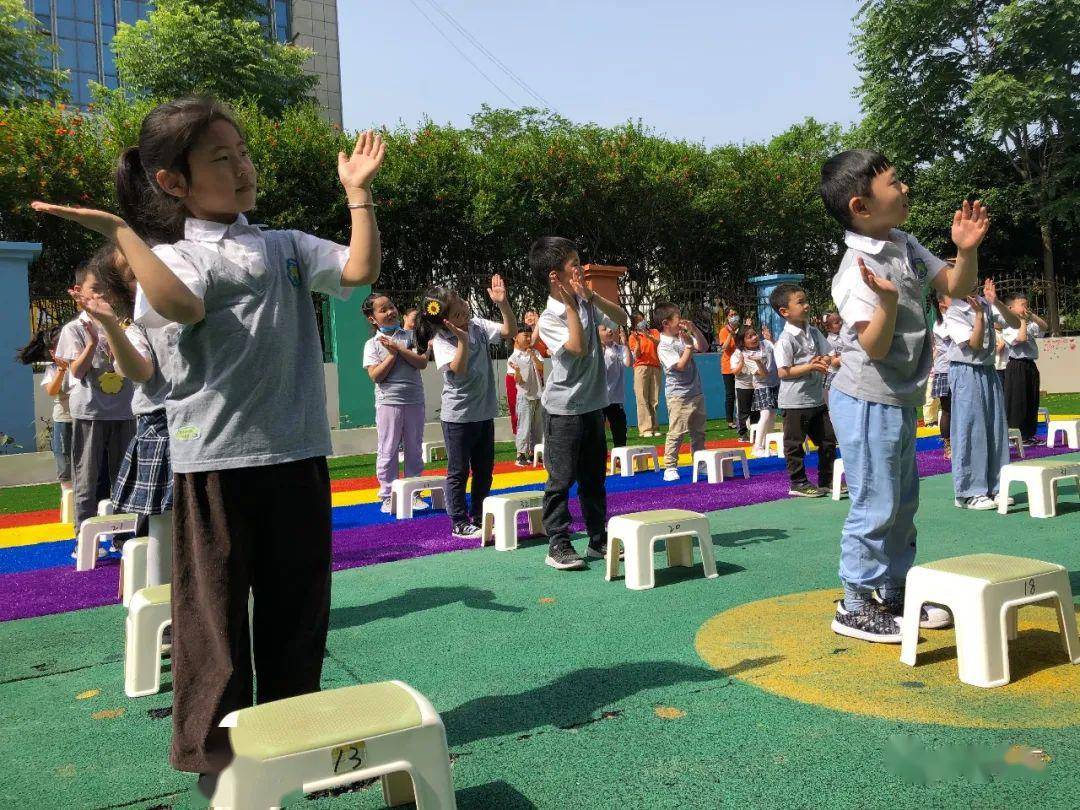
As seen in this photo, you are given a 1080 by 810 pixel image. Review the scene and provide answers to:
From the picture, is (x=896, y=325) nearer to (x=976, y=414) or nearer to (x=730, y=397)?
(x=976, y=414)

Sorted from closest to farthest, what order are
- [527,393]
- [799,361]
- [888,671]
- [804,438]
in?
[888,671] → [799,361] → [804,438] → [527,393]

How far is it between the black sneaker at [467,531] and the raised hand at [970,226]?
406 cm

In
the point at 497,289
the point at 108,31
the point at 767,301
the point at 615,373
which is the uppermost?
the point at 108,31

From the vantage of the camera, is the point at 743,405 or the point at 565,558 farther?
the point at 743,405

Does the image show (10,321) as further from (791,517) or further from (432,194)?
(791,517)

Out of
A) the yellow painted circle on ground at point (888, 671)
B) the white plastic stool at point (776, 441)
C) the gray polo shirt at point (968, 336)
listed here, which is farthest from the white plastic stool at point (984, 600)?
the white plastic stool at point (776, 441)

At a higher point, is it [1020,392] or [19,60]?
[19,60]

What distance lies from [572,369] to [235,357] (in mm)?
3237

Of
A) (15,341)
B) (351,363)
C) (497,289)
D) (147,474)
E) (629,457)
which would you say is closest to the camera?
(147,474)

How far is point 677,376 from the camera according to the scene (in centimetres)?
998

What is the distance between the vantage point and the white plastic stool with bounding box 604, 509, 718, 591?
4.76 m

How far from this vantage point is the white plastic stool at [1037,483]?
6277 millimetres

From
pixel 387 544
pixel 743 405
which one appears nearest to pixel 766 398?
pixel 743 405

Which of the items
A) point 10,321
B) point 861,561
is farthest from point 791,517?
point 10,321
